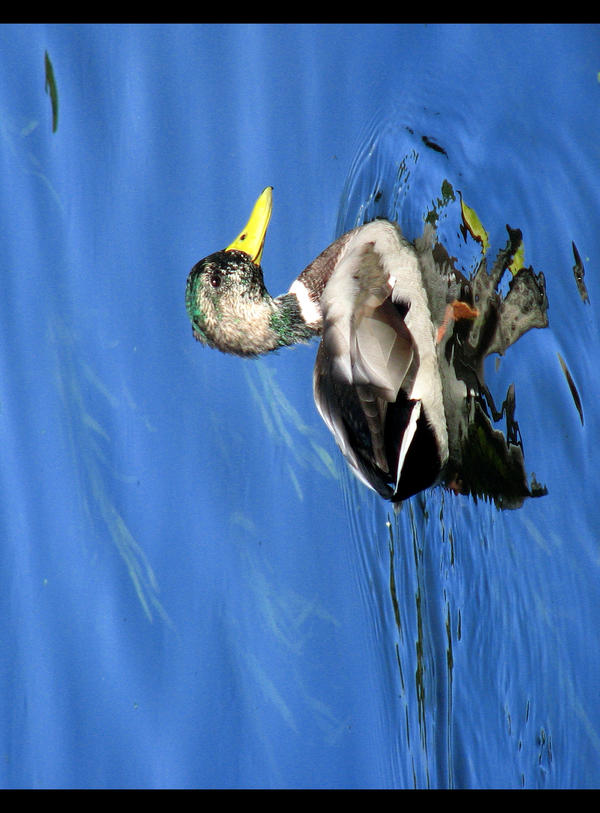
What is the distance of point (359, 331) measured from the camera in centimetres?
126

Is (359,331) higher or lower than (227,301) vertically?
lower

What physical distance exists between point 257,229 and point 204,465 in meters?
0.49

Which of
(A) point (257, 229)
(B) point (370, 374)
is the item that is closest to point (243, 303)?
(A) point (257, 229)

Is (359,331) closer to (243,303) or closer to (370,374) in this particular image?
(370,374)

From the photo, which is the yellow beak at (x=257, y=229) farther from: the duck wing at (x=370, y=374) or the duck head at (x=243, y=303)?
→ the duck wing at (x=370, y=374)

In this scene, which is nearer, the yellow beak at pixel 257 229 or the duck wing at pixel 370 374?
the duck wing at pixel 370 374

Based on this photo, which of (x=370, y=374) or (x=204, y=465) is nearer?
(x=370, y=374)

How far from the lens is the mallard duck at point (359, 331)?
1.22 metres

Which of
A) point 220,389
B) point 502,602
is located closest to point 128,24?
point 220,389

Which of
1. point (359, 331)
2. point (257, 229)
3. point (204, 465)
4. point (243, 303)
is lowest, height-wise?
point (204, 465)

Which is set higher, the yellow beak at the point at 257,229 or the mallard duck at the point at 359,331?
the yellow beak at the point at 257,229

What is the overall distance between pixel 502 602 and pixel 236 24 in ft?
4.27

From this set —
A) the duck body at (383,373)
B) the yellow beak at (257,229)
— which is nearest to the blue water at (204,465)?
the yellow beak at (257,229)

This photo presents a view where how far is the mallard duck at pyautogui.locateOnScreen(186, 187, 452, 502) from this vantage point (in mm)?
1218
